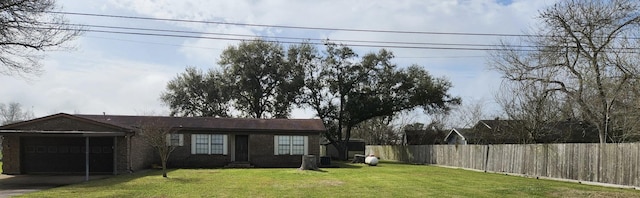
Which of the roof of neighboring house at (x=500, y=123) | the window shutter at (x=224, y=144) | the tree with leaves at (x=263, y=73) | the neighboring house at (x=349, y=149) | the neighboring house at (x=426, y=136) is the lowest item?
the neighboring house at (x=349, y=149)

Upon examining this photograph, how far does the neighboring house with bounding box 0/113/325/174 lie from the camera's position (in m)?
22.8

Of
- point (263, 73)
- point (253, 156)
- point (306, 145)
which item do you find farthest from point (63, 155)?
point (263, 73)

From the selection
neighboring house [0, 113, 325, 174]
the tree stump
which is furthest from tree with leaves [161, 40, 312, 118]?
the tree stump

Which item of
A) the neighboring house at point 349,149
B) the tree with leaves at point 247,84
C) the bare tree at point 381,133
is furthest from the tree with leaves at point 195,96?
the bare tree at point 381,133

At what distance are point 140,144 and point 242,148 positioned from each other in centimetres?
637

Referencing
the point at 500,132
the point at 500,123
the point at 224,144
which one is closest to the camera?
the point at 224,144

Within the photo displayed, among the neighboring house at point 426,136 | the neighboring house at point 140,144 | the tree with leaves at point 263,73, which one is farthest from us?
the neighboring house at point 426,136

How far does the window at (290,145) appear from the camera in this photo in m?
30.7

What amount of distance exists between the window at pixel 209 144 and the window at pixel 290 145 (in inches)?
123

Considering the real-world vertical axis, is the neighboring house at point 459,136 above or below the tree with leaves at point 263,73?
below

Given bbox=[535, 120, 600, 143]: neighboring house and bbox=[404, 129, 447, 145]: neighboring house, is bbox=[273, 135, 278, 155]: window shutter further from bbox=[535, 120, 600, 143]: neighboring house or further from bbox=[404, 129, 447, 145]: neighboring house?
bbox=[404, 129, 447, 145]: neighboring house

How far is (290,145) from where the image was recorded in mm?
30875

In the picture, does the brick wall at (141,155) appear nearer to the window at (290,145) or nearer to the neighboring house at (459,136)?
the window at (290,145)

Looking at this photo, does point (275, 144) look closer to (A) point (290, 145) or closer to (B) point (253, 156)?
(A) point (290, 145)
